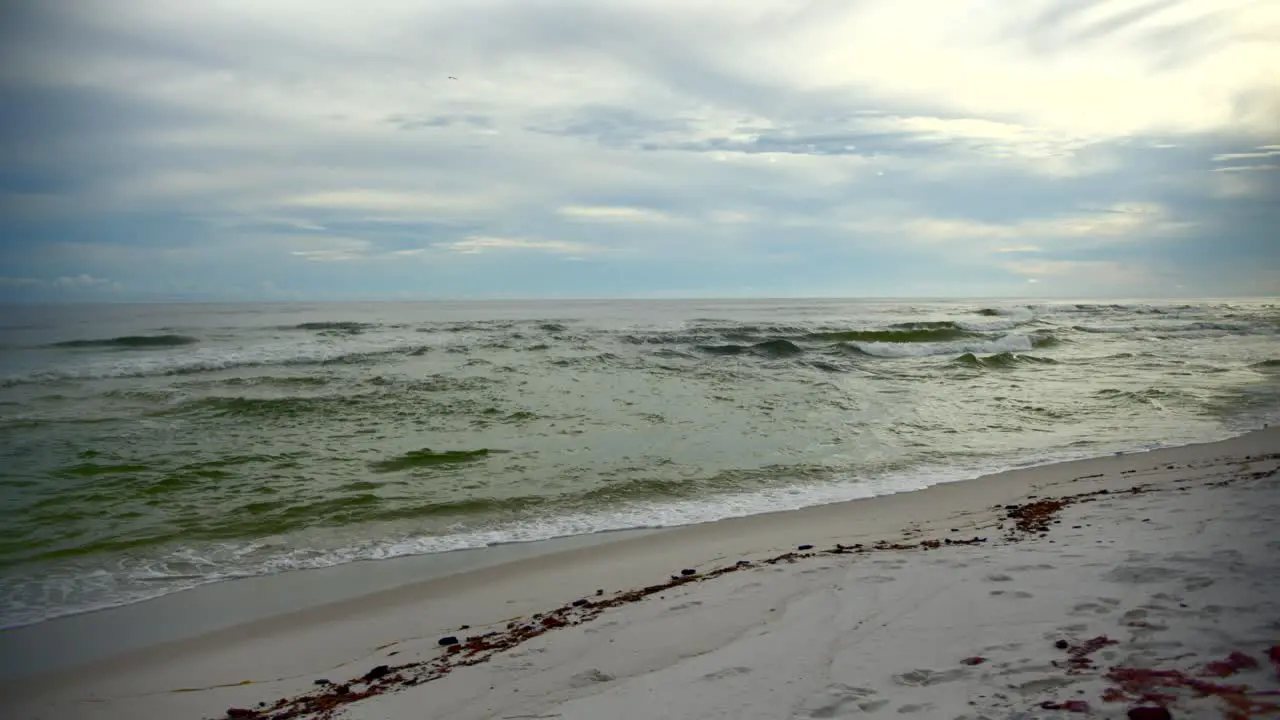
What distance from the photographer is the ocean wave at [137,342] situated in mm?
28938

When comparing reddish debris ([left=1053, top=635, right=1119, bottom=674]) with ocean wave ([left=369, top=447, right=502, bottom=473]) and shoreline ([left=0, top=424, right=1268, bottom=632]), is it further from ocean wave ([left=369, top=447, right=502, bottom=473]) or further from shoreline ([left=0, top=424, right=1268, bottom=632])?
ocean wave ([left=369, top=447, right=502, bottom=473])

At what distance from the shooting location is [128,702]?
4.11 metres

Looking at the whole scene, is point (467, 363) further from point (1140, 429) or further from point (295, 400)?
point (1140, 429)

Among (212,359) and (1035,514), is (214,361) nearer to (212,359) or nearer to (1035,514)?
(212,359)

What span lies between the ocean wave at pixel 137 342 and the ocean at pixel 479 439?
4747 millimetres

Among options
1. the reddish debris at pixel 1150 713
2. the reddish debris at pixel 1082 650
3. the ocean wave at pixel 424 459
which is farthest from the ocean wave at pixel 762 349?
the reddish debris at pixel 1150 713

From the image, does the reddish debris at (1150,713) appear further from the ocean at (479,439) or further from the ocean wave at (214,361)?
the ocean wave at (214,361)

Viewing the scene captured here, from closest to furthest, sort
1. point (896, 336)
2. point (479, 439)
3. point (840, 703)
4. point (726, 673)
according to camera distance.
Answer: point (840, 703) < point (726, 673) < point (479, 439) < point (896, 336)

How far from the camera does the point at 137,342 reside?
29.9 m

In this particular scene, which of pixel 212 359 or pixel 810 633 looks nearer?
pixel 810 633

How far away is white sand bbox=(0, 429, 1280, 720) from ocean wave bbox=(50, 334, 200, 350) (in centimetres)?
2943


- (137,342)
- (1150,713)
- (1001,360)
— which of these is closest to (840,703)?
(1150,713)

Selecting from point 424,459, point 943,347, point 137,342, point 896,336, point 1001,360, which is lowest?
point 424,459

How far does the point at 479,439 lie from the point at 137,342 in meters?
26.6
